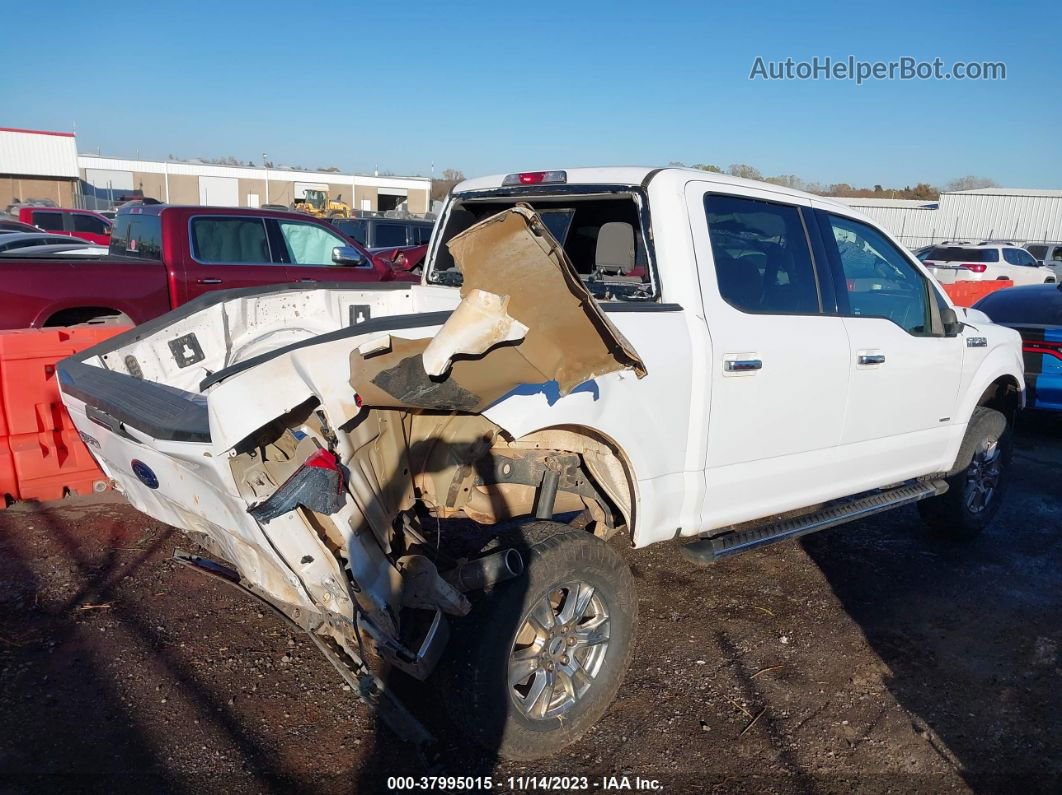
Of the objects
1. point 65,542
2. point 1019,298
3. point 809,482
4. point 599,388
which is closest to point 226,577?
point 65,542

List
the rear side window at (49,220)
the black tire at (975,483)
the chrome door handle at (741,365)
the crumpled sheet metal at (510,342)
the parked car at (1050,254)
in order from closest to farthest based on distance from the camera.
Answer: the crumpled sheet metal at (510,342)
the chrome door handle at (741,365)
the black tire at (975,483)
the rear side window at (49,220)
the parked car at (1050,254)

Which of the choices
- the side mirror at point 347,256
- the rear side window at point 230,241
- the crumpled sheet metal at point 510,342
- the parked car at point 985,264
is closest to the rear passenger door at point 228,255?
the rear side window at point 230,241

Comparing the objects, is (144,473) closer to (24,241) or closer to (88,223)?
(24,241)

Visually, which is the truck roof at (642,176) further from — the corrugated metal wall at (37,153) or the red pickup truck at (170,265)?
the corrugated metal wall at (37,153)

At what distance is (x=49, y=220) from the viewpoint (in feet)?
71.3

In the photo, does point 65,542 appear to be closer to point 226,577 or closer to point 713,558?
point 226,577

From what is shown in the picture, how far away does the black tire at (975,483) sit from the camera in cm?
527

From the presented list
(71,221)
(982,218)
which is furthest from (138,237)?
(982,218)

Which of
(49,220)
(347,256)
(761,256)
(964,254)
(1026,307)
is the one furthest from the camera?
(964,254)

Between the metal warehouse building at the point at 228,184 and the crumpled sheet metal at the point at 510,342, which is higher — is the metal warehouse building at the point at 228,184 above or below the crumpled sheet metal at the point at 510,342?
above

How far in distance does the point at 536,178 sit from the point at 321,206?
41.3 metres

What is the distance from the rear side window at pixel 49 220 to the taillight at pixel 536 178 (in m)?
21.7

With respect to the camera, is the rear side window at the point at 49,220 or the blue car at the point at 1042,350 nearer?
the blue car at the point at 1042,350

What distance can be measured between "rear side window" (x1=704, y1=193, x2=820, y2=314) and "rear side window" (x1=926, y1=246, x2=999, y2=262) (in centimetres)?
2203
